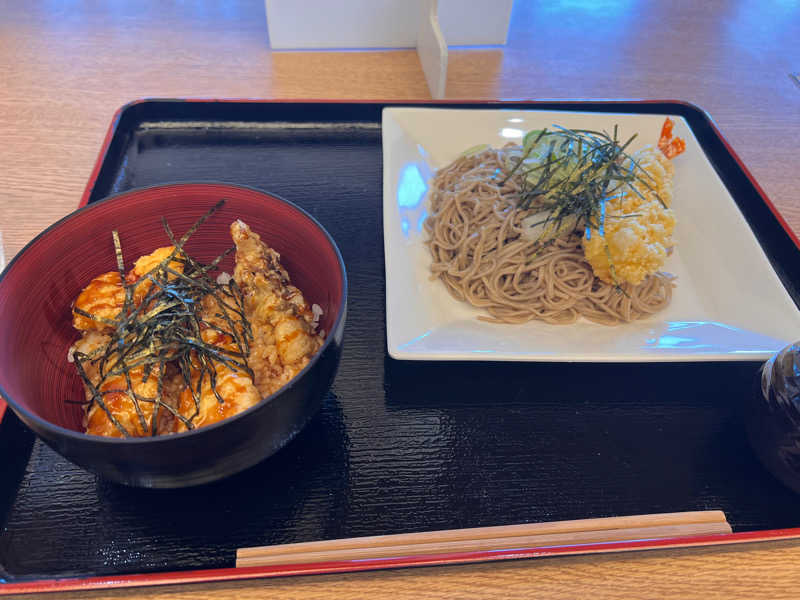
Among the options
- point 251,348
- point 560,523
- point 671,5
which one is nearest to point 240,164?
point 251,348

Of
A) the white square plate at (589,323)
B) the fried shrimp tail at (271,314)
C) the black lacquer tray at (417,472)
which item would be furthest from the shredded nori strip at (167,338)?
the white square plate at (589,323)

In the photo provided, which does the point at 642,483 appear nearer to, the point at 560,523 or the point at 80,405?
the point at 560,523

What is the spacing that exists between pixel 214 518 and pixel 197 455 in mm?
233

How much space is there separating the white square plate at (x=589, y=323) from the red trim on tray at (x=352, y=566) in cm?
37

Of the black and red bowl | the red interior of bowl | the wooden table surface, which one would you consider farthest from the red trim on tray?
the wooden table surface

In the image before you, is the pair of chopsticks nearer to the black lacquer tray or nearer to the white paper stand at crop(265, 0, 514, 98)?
the black lacquer tray

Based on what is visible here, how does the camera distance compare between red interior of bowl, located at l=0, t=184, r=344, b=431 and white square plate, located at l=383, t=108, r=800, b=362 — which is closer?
red interior of bowl, located at l=0, t=184, r=344, b=431

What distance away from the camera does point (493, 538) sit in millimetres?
878

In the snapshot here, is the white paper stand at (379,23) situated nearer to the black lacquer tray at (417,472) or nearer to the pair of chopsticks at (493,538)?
the black lacquer tray at (417,472)

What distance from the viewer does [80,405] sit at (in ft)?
3.19

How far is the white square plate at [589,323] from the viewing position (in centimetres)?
116

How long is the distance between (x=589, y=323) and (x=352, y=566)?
83cm

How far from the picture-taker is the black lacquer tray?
35.7 inches

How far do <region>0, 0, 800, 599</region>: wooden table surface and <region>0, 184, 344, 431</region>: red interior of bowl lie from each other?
1.54 ft
